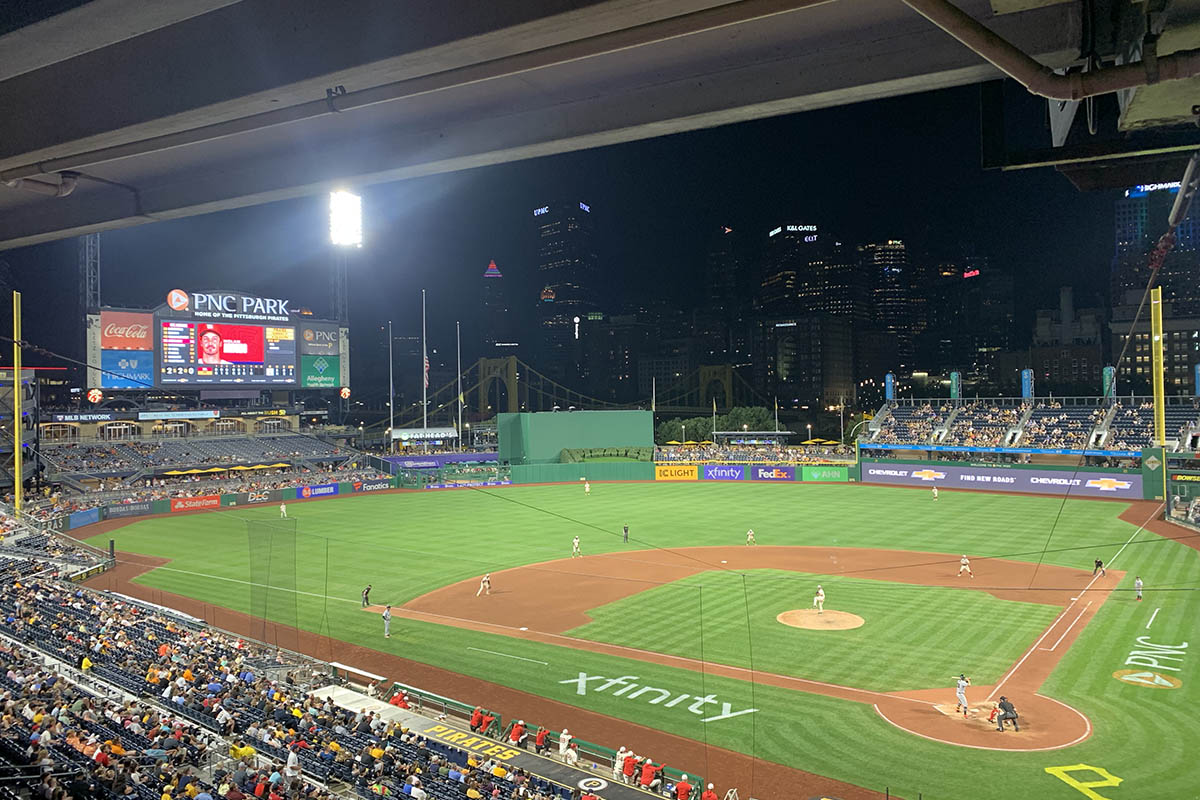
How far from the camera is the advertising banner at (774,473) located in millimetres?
69500

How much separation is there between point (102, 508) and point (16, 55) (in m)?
55.1

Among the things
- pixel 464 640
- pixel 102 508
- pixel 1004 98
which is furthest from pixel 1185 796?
pixel 102 508

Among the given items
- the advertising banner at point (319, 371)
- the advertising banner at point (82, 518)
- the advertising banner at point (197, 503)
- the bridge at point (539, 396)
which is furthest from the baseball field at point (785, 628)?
the bridge at point (539, 396)

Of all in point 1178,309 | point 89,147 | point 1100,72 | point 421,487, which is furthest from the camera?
point 421,487

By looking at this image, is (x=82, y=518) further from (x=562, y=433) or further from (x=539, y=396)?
(x=539, y=396)

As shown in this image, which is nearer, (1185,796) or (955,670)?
(1185,796)

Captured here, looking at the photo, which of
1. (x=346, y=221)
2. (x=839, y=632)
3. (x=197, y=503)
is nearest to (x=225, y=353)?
(x=197, y=503)

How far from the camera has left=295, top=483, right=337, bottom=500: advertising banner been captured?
201 feet

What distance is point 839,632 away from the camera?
2480 centimetres

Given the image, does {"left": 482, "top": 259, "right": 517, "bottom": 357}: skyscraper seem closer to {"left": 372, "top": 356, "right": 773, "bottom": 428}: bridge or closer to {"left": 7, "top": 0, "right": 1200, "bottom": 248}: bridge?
{"left": 372, "top": 356, "right": 773, "bottom": 428}: bridge

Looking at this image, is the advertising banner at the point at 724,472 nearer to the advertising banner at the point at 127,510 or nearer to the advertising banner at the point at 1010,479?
the advertising banner at the point at 1010,479

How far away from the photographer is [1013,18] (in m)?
3.72

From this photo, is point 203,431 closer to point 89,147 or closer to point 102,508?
point 102,508

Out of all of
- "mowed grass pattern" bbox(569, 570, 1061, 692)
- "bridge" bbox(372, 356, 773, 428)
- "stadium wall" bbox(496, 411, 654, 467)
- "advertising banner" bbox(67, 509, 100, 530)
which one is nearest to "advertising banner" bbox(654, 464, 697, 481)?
"stadium wall" bbox(496, 411, 654, 467)
